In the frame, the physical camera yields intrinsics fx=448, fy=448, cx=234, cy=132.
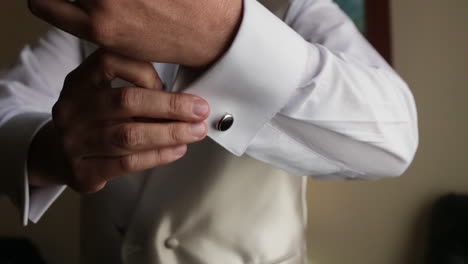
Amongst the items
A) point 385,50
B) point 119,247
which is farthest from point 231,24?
point 385,50

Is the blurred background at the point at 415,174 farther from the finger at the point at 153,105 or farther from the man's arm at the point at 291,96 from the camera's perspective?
the finger at the point at 153,105

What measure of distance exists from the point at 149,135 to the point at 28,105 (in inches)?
12.6

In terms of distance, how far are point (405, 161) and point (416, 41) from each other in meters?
0.63

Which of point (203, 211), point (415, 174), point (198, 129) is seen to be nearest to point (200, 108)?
point (198, 129)

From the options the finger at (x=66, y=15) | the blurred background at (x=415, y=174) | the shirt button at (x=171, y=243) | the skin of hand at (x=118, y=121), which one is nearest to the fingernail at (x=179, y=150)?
the skin of hand at (x=118, y=121)

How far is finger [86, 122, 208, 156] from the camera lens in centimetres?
33

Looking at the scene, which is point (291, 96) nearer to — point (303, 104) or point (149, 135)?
point (303, 104)

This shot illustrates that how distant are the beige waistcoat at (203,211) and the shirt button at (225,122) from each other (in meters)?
0.18

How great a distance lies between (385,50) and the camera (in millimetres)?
996

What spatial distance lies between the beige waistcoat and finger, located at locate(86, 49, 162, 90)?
8.8 inches

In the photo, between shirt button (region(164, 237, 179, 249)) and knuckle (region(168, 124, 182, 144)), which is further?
shirt button (region(164, 237, 179, 249))

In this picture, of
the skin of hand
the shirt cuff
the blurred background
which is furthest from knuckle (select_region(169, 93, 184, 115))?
the blurred background

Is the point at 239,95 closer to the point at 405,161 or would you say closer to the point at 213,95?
the point at 213,95

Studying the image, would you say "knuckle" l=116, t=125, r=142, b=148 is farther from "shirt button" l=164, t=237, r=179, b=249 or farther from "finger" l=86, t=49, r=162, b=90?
"shirt button" l=164, t=237, r=179, b=249
